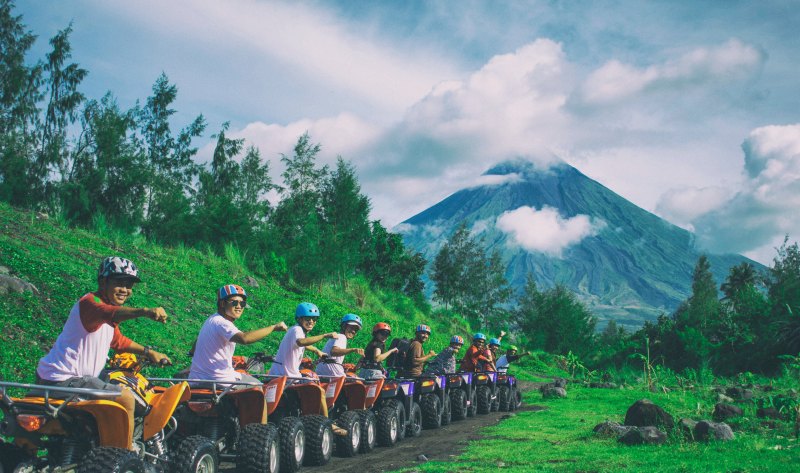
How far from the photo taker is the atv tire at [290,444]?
8.17 meters

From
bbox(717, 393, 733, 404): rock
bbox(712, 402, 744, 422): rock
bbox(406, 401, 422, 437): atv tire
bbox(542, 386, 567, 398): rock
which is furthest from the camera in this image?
bbox(542, 386, 567, 398): rock

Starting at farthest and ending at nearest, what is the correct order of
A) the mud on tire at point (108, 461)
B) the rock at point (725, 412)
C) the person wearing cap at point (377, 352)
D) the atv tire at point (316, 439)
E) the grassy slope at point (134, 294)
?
the grassy slope at point (134, 294) < the rock at point (725, 412) < the person wearing cap at point (377, 352) < the atv tire at point (316, 439) < the mud on tire at point (108, 461)

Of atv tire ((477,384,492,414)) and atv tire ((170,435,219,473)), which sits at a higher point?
atv tire ((170,435,219,473))

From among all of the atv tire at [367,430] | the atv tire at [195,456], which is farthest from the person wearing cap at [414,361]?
the atv tire at [195,456]

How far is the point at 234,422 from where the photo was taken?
786 centimetres

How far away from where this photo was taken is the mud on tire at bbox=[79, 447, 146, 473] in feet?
16.5

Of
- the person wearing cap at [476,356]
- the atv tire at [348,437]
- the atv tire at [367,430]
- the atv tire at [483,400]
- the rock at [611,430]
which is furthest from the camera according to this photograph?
the person wearing cap at [476,356]

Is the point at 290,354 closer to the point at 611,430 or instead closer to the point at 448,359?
the point at 611,430

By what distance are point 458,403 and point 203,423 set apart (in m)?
8.91

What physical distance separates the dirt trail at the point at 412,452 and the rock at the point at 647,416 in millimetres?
2738

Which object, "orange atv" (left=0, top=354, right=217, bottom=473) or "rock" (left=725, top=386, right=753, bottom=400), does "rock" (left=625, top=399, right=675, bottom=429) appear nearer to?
"rock" (left=725, top=386, right=753, bottom=400)

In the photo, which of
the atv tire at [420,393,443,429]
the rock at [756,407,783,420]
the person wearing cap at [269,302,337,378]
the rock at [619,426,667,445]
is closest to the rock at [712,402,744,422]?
the rock at [756,407,783,420]

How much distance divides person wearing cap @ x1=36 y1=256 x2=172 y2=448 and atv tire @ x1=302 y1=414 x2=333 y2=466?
3.68 m

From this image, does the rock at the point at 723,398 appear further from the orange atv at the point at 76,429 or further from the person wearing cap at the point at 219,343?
the orange atv at the point at 76,429
